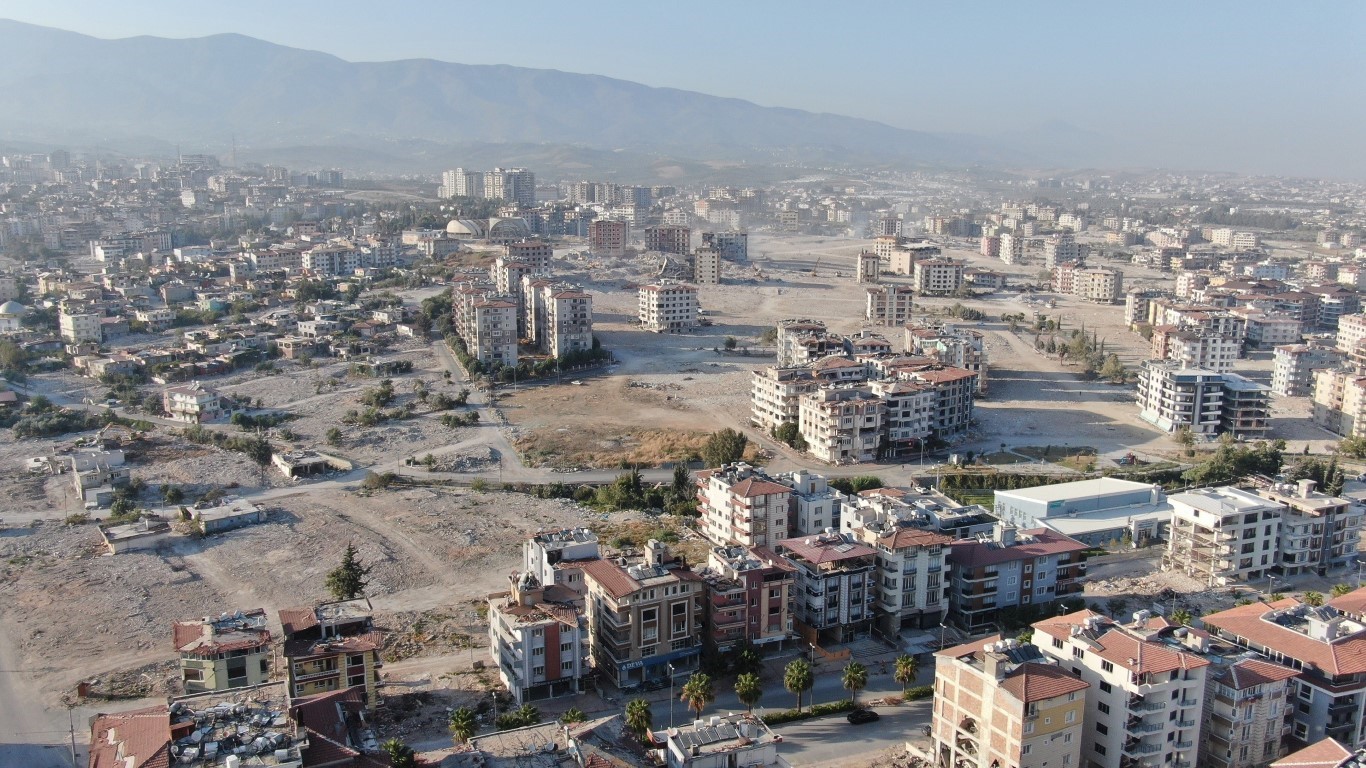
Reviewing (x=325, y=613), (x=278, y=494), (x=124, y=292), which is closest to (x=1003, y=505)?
(x=325, y=613)

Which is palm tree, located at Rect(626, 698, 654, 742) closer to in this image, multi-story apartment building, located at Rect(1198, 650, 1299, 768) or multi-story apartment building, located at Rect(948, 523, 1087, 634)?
multi-story apartment building, located at Rect(948, 523, 1087, 634)

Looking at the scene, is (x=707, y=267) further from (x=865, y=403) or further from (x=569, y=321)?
(x=865, y=403)

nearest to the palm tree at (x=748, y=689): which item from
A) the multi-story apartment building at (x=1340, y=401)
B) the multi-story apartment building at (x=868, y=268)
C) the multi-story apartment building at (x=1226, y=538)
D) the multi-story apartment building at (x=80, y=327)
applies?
the multi-story apartment building at (x=1226, y=538)

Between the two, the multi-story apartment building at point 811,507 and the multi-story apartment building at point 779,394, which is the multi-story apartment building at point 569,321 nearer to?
the multi-story apartment building at point 779,394

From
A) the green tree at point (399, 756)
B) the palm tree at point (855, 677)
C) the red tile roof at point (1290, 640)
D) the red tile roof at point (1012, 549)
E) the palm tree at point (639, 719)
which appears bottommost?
the palm tree at point (855, 677)

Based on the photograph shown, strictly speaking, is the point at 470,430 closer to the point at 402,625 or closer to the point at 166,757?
the point at 402,625

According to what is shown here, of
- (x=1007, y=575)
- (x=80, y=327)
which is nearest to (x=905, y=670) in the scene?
(x=1007, y=575)
